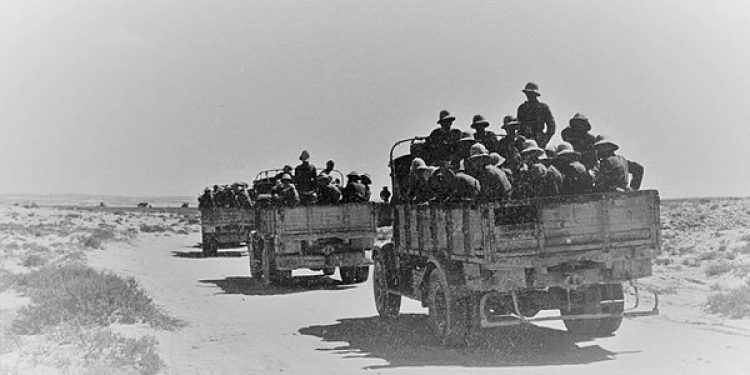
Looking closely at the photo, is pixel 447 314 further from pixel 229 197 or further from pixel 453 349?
pixel 229 197

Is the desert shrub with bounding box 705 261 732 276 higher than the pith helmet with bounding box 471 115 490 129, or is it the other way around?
the pith helmet with bounding box 471 115 490 129

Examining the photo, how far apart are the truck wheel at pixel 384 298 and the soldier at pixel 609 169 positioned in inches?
158

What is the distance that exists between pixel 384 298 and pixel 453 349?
289 cm

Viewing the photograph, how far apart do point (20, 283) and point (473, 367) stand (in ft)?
39.8

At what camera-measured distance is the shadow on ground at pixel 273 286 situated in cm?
1700

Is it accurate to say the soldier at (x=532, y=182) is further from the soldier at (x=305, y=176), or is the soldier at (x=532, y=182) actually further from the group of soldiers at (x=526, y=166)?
the soldier at (x=305, y=176)

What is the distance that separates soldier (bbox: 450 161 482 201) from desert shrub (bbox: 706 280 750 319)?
513 centimetres

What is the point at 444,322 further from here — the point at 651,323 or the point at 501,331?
the point at 651,323

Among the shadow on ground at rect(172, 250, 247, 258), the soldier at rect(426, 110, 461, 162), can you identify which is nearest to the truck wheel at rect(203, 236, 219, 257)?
the shadow on ground at rect(172, 250, 247, 258)

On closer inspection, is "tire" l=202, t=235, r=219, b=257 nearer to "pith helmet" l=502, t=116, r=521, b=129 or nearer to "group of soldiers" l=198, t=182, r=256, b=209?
"group of soldiers" l=198, t=182, r=256, b=209

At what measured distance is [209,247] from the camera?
1160 inches

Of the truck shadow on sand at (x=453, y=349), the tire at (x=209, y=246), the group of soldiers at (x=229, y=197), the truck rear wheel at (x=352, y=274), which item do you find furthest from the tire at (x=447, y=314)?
the tire at (x=209, y=246)

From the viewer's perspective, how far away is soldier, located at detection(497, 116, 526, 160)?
9627 millimetres

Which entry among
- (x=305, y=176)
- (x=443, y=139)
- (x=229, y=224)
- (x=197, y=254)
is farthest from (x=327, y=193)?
(x=197, y=254)
